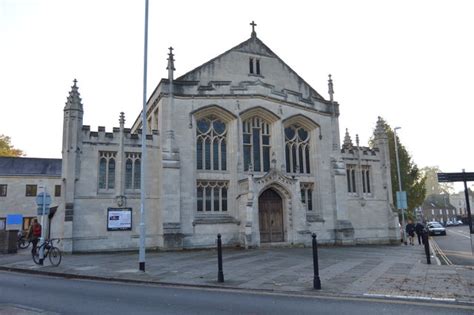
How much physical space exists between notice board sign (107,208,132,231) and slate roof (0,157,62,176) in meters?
25.0

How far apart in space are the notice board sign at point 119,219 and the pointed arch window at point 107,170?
1418 millimetres

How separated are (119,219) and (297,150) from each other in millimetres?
12651

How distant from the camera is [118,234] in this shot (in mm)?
20938

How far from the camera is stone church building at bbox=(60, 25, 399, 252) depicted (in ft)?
68.6

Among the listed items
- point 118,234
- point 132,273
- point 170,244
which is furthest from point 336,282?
point 118,234

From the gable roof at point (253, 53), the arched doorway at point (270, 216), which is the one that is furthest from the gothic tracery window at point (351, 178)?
the arched doorway at point (270, 216)

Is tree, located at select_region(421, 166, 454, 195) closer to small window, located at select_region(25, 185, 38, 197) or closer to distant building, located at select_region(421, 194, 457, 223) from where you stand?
distant building, located at select_region(421, 194, 457, 223)

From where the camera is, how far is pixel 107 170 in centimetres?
2144

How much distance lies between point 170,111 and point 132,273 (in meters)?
12.2

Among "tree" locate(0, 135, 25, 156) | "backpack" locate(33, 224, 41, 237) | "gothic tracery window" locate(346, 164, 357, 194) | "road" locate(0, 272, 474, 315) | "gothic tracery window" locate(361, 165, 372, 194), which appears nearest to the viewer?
"road" locate(0, 272, 474, 315)

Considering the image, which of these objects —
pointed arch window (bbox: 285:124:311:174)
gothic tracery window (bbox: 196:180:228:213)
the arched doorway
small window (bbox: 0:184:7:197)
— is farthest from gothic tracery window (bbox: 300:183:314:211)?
small window (bbox: 0:184:7:197)

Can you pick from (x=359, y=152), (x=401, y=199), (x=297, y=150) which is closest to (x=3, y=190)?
(x=297, y=150)

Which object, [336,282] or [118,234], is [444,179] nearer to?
[336,282]

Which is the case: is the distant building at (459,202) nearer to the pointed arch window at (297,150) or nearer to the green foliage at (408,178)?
the green foliage at (408,178)
